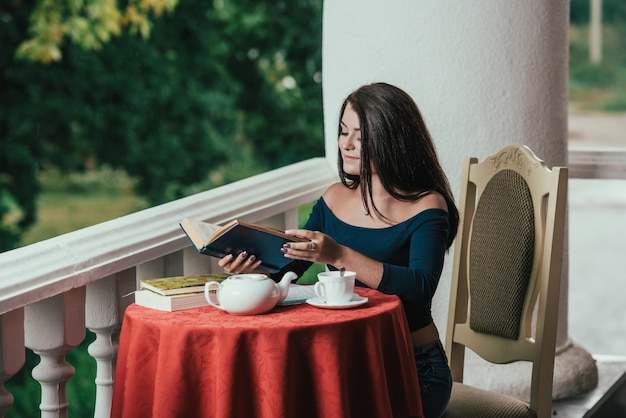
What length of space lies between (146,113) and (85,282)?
18.7 feet

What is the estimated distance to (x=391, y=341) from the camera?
6.96 ft

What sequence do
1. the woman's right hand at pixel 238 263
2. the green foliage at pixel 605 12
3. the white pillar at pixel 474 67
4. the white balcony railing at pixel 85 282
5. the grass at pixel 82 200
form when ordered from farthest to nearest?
the green foliage at pixel 605 12 → the grass at pixel 82 200 → the white pillar at pixel 474 67 → the woman's right hand at pixel 238 263 → the white balcony railing at pixel 85 282

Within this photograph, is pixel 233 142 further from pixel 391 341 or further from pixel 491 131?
pixel 391 341

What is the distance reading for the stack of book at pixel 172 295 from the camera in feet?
7.00

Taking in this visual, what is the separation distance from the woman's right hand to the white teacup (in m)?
0.22


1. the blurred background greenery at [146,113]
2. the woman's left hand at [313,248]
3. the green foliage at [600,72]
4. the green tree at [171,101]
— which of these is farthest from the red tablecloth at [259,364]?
the green foliage at [600,72]

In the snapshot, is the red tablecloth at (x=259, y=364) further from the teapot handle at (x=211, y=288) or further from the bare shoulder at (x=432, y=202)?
the bare shoulder at (x=432, y=202)

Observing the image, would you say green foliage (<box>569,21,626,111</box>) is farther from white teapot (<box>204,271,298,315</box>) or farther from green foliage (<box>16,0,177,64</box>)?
white teapot (<box>204,271,298,315</box>)

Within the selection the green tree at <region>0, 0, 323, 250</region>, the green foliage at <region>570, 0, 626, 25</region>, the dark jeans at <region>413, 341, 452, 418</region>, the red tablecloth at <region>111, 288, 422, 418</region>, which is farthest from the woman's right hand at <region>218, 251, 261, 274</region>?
the green foliage at <region>570, 0, 626, 25</region>

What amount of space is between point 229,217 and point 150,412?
849 millimetres

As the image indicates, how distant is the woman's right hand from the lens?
2.29m

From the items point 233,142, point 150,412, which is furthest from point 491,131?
point 233,142

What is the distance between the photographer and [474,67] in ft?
11.0

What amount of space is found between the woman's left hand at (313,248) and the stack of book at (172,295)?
22cm
